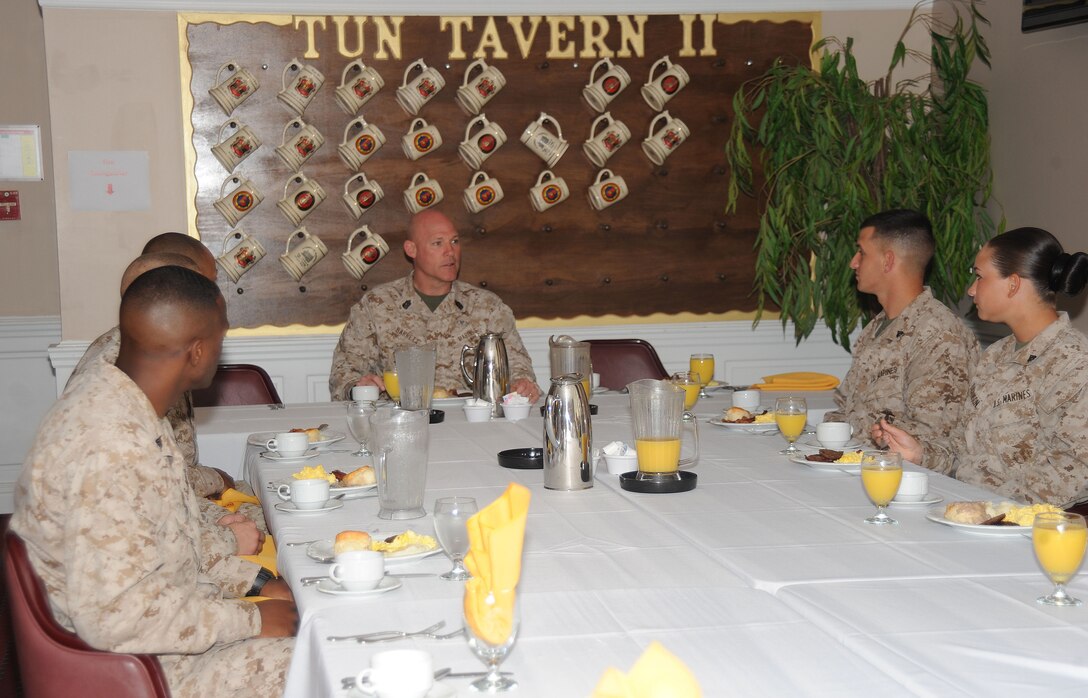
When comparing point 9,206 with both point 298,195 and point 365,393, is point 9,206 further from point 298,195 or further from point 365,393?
point 365,393

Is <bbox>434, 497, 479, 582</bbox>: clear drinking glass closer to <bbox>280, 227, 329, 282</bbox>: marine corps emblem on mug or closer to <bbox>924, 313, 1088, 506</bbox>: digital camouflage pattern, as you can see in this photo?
<bbox>924, 313, 1088, 506</bbox>: digital camouflage pattern

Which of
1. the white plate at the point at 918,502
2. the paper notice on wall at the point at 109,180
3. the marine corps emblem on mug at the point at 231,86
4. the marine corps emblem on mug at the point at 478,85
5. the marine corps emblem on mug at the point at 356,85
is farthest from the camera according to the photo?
the marine corps emblem on mug at the point at 478,85

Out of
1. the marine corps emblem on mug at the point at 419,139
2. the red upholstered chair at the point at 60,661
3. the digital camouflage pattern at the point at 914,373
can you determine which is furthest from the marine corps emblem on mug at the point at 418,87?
the red upholstered chair at the point at 60,661

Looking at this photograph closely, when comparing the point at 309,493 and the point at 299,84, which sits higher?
the point at 299,84

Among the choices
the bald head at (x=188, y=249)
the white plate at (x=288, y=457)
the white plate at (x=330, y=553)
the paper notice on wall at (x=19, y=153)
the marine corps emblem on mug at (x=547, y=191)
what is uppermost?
the paper notice on wall at (x=19, y=153)

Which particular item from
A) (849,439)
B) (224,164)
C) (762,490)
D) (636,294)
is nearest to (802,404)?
(849,439)

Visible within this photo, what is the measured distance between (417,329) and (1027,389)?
97.7 inches

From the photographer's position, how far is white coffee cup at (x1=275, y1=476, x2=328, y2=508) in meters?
2.40

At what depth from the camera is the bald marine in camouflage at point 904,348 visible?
11.2 feet

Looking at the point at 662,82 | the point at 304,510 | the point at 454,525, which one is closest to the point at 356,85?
the point at 662,82

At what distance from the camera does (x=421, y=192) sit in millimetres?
5344

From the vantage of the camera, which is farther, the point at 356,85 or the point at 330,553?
the point at 356,85

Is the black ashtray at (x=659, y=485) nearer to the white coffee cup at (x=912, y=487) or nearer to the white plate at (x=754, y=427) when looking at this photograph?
the white coffee cup at (x=912, y=487)

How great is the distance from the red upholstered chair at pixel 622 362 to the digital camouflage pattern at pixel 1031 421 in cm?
181
